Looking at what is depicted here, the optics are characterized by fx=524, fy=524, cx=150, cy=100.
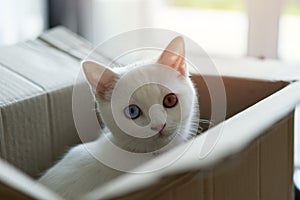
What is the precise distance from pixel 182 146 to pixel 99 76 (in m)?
0.35

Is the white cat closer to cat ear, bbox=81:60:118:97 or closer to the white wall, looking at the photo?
cat ear, bbox=81:60:118:97

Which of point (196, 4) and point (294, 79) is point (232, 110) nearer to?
point (294, 79)

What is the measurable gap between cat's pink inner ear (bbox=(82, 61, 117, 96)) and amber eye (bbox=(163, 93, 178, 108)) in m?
0.10

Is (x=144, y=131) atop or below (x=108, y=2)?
below

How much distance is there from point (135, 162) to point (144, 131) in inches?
2.1

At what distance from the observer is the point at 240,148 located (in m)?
0.62

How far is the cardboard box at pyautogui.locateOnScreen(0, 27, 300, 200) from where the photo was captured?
514 millimetres

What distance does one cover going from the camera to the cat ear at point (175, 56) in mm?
905

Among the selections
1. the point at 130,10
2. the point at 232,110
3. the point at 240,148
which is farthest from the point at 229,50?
the point at 240,148

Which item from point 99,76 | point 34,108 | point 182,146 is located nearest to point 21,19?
point 34,108

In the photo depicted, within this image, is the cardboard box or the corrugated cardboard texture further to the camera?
the corrugated cardboard texture

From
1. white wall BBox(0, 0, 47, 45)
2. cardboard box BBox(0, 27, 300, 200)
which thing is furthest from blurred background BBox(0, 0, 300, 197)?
cardboard box BBox(0, 27, 300, 200)

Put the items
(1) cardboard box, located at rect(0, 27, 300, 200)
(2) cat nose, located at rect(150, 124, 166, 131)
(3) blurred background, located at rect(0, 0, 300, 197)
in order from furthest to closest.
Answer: (3) blurred background, located at rect(0, 0, 300, 197) → (2) cat nose, located at rect(150, 124, 166, 131) → (1) cardboard box, located at rect(0, 27, 300, 200)

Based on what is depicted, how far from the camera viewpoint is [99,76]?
0.90 m
